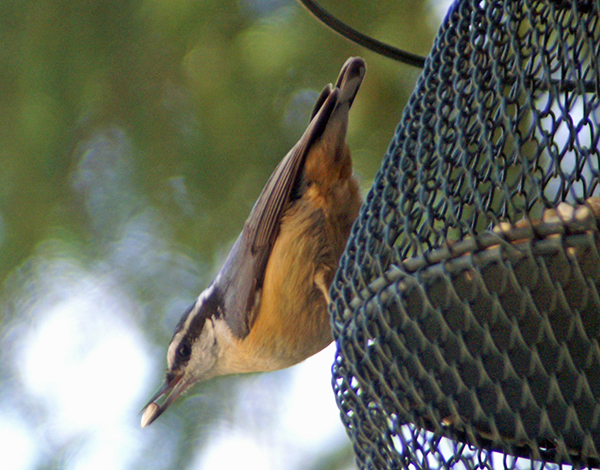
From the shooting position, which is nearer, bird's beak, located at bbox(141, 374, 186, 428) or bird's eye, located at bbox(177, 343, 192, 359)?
bird's beak, located at bbox(141, 374, 186, 428)

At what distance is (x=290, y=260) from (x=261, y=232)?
0.13m

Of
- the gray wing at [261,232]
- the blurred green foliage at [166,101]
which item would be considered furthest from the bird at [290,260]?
the blurred green foliage at [166,101]

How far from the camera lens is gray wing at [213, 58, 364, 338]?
2.14 meters

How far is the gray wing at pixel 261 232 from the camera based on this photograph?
2.14m

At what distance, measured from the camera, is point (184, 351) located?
2580 mm

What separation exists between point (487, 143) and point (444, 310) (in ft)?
0.94

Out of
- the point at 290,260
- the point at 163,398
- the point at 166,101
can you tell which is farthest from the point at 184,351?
the point at 166,101

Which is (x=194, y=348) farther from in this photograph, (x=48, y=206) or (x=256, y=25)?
(x=256, y=25)

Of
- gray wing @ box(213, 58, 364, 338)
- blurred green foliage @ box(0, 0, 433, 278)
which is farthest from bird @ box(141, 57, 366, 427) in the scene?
blurred green foliage @ box(0, 0, 433, 278)

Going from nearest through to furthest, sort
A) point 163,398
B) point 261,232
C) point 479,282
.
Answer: point 479,282 < point 261,232 < point 163,398

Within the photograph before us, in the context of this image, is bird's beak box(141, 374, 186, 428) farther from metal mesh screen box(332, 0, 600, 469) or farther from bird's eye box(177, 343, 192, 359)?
metal mesh screen box(332, 0, 600, 469)

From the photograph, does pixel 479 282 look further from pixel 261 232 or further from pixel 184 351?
pixel 184 351

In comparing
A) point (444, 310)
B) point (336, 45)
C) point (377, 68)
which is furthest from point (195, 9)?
point (444, 310)

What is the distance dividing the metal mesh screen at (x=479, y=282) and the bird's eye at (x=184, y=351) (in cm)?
124
